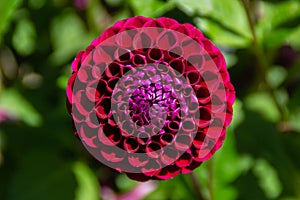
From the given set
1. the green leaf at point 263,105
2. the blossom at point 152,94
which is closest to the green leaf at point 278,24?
the green leaf at point 263,105

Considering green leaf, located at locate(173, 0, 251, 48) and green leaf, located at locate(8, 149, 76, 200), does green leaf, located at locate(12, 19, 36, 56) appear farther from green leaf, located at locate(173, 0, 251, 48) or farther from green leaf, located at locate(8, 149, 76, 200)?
green leaf, located at locate(173, 0, 251, 48)

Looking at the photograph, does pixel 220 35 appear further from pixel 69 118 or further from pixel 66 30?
pixel 66 30

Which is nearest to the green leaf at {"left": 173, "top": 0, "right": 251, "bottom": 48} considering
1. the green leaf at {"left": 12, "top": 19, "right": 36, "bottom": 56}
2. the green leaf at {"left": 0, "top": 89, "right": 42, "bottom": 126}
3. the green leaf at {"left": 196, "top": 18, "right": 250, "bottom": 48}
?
the green leaf at {"left": 196, "top": 18, "right": 250, "bottom": 48}

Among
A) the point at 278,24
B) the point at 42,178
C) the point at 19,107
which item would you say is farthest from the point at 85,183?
the point at 278,24

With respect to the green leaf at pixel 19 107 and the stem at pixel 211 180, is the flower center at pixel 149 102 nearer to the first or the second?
the stem at pixel 211 180

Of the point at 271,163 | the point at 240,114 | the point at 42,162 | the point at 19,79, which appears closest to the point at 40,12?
the point at 19,79

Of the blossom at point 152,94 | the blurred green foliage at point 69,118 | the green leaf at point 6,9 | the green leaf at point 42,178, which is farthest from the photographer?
the green leaf at point 42,178
